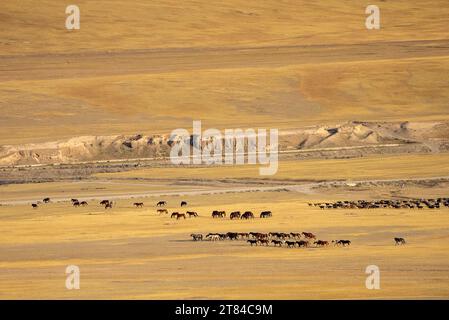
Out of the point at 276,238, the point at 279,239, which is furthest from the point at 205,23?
the point at 279,239

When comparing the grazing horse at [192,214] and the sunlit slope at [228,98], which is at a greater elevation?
the sunlit slope at [228,98]

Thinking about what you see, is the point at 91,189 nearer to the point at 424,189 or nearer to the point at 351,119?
the point at 424,189

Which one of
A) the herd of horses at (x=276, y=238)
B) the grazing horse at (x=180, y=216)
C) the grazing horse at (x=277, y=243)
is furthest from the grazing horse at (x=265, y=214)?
the grazing horse at (x=277, y=243)

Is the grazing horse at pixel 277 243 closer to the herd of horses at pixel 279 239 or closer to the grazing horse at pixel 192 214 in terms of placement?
the herd of horses at pixel 279 239

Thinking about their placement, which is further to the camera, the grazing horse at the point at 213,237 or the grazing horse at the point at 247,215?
the grazing horse at the point at 247,215

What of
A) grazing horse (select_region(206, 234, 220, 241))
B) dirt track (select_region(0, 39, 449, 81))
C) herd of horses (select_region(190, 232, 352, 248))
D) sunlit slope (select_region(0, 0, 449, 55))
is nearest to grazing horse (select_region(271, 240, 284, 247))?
herd of horses (select_region(190, 232, 352, 248))
